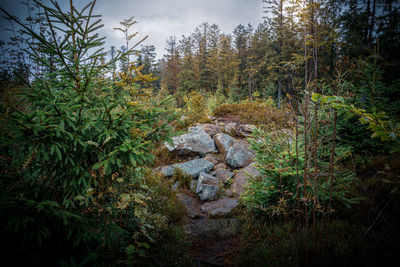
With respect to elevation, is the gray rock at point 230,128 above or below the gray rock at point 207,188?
above

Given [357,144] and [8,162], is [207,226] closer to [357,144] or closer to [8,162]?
[8,162]

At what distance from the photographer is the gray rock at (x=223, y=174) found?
6.09 metres

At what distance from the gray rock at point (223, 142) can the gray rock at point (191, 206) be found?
3.19 metres

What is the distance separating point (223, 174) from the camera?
6289mm

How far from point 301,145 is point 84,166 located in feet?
12.7

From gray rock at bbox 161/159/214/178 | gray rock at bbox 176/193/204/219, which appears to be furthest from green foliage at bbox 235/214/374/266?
gray rock at bbox 161/159/214/178

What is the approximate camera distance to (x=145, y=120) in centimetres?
262

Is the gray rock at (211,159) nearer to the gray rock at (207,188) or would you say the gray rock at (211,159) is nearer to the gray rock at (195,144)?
the gray rock at (195,144)

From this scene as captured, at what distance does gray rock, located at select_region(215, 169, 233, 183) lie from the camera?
20.0 ft

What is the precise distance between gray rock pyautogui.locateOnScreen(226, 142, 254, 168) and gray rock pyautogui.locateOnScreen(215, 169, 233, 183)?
483 millimetres

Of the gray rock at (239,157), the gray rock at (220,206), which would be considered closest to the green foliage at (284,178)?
the gray rock at (220,206)

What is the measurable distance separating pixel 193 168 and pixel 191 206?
1815 millimetres

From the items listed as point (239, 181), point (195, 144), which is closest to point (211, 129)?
point (195, 144)

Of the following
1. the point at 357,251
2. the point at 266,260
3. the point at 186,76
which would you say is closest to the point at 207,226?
the point at 266,260
